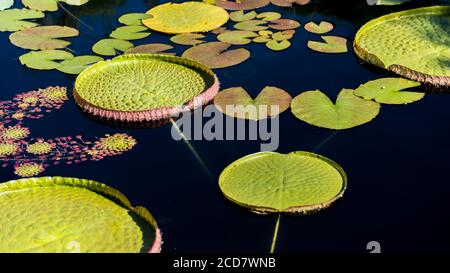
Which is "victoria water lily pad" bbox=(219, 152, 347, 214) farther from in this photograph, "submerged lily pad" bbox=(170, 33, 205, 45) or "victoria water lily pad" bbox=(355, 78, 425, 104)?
"submerged lily pad" bbox=(170, 33, 205, 45)

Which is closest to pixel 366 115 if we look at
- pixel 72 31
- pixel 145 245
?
pixel 145 245

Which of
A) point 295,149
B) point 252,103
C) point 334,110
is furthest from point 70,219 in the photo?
point 334,110

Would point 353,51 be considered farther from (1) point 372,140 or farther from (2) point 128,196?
(2) point 128,196

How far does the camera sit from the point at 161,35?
12.6 feet

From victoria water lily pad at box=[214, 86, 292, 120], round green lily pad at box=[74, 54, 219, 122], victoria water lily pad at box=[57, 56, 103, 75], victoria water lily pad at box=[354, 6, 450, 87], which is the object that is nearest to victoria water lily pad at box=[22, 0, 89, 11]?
victoria water lily pad at box=[57, 56, 103, 75]

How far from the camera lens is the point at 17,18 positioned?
4.06 meters

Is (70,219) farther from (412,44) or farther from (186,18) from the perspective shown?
(412,44)

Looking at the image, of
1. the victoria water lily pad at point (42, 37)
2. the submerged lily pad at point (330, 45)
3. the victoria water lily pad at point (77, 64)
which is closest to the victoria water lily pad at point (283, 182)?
the submerged lily pad at point (330, 45)

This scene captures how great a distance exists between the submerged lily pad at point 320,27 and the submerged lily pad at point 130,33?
0.94 m

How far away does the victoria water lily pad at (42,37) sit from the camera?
12.2 ft

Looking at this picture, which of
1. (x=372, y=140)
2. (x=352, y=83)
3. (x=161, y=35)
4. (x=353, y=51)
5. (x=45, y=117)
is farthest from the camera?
(x=161, y=35)

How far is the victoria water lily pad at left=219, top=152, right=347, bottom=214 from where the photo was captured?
7.91 ft

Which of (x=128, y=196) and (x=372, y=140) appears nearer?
(x=128, y=196)
